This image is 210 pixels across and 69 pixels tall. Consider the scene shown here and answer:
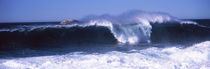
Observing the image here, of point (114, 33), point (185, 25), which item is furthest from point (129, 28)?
A: point (185, 25)

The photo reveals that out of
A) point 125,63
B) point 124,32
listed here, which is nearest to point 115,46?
point 124,32

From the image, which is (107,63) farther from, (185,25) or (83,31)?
(185,25)

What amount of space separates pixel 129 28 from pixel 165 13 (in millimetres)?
4646

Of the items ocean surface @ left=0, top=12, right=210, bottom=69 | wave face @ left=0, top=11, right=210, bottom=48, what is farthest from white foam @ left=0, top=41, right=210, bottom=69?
wave face @ left=0, top=11, right=210, bottom=48

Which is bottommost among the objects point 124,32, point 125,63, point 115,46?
point 115,46

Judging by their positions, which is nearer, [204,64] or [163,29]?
[204,64]

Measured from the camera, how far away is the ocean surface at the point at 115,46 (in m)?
5.13

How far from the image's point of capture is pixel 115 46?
934 centimetres

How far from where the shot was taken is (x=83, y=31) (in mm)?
14680

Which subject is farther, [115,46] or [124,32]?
[124,32]

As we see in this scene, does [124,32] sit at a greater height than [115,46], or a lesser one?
greater

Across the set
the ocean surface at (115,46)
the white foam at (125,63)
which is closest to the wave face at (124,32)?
the ocean surface at (115,46)

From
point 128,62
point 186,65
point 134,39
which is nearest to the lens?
point 186,65

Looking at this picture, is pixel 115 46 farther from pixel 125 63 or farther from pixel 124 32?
pixel 125 63
